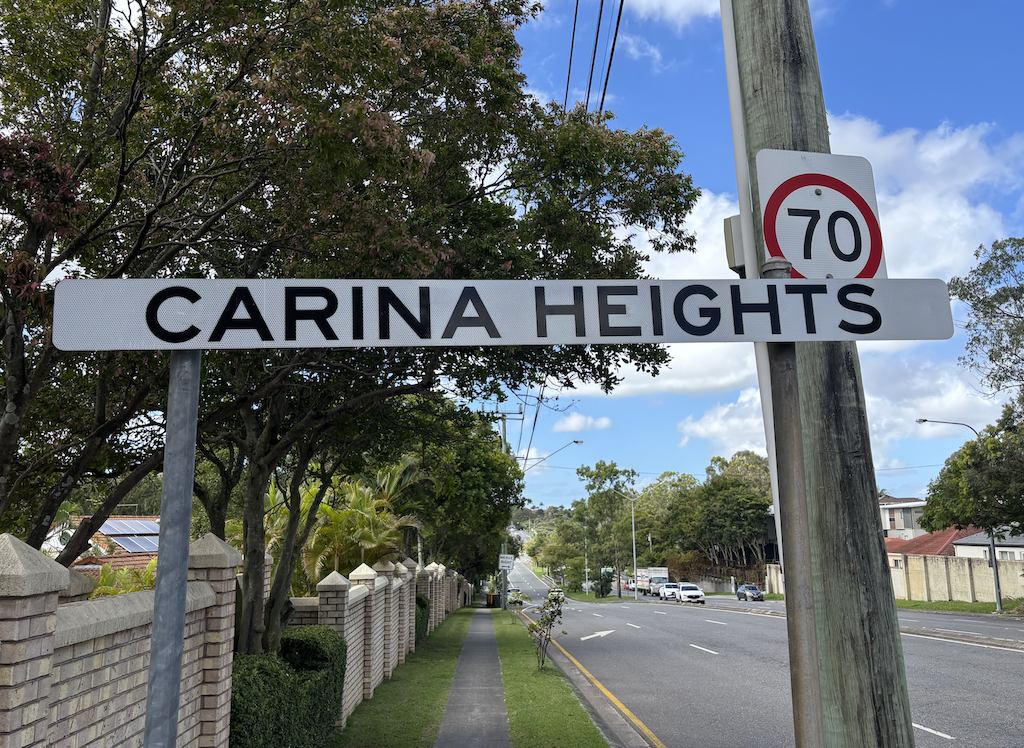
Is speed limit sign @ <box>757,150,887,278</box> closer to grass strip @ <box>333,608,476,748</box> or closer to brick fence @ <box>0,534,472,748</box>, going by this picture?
brick fence @ <box>0,534,472,748</box>

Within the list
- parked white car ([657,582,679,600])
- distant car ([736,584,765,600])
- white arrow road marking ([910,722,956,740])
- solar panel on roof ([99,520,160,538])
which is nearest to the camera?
white arrow road marking ([910,722,956,740])

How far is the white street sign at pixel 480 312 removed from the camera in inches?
87.1

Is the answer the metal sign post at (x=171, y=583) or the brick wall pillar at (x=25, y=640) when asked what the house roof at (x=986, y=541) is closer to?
the brick wall pillar at (x=25, y=640)

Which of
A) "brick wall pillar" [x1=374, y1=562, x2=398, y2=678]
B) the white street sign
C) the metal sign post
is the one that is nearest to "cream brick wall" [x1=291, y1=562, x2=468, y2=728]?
"brick wall pillar" [x1=374, y1=562, x2=398, y2=678]

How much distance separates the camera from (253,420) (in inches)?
404

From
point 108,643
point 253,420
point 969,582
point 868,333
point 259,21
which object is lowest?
point 969,582

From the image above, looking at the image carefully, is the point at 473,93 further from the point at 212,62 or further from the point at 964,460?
the point at 964,460

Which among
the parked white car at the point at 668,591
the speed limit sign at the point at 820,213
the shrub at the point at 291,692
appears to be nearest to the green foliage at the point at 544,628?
the shrub at the point at 291,692

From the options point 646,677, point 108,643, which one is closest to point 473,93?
point 108,643

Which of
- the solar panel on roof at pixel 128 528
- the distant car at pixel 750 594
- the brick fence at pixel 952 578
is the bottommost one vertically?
the distant car at pixel 750 594

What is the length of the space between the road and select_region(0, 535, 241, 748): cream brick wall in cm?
616

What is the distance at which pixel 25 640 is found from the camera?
11.0 feet

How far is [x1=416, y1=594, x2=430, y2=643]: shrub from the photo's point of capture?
2235cm

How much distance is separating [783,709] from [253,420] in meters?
8.91
